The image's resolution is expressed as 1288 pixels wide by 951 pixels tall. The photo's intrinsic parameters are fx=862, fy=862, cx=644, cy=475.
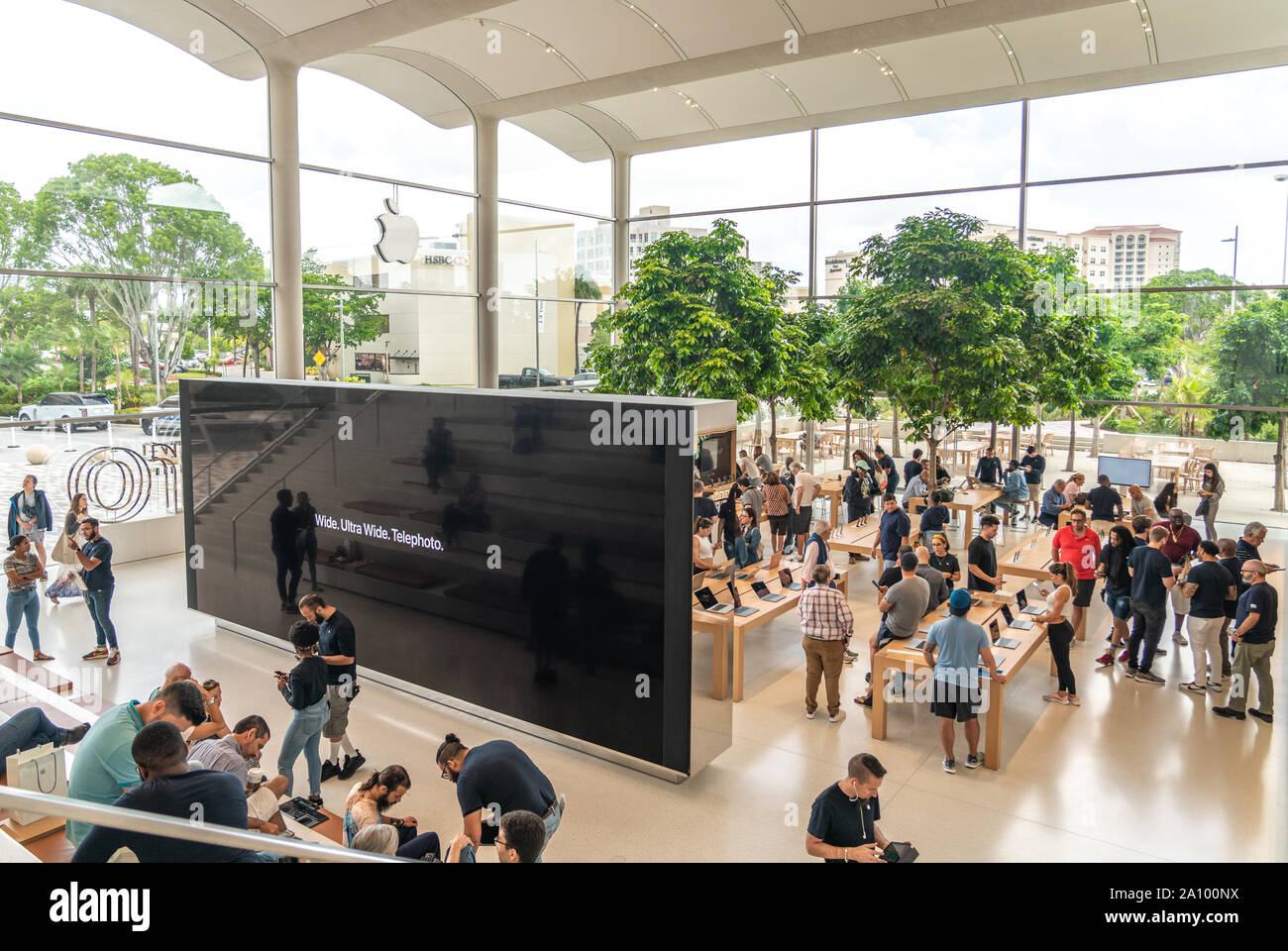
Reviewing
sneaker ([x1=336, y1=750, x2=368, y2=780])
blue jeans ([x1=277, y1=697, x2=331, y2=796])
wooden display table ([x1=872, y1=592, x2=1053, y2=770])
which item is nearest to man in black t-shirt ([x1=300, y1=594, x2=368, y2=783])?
sneaker ([x1=336, y1=750, x2=368, y2=780])

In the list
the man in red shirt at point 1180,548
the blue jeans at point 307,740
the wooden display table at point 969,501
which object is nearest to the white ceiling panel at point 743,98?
the wooden display table at point 969,501

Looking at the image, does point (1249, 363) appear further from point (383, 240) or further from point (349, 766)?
point (349, 766)

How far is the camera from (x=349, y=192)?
15305 millimetres

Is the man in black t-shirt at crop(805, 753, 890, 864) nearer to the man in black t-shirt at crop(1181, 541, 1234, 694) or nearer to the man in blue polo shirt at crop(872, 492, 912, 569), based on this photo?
the man in black t-shirt at crop(1181, 541, 1234, 694)

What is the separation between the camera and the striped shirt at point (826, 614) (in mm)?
7695

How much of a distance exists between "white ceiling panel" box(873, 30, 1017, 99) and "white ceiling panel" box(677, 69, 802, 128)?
240 centimetres

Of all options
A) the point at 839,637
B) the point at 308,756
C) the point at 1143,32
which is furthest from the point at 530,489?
the point at 1143,32

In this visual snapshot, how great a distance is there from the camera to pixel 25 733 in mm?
5473

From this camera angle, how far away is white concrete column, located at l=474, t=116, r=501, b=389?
57.7 ft

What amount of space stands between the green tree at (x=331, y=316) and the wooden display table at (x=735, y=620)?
30.7 feet

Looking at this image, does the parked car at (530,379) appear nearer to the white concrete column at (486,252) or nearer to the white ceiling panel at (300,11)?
the white concrete column at (486,252)

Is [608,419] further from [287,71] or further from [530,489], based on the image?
[287,71]

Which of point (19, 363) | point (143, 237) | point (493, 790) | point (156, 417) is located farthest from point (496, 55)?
point (493, 790)

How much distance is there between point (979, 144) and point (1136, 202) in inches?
121
